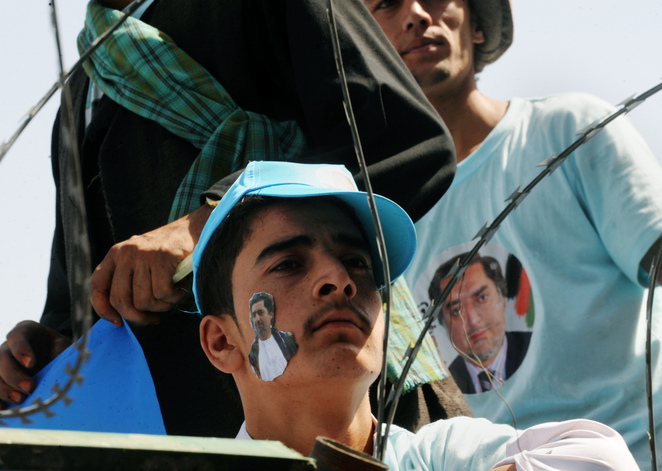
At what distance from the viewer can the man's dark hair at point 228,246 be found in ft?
6.41

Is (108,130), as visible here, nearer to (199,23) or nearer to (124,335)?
(199,23)

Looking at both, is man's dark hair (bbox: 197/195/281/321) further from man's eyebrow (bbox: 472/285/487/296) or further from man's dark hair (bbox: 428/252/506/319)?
man's eyebrow (bbox: 472/285/487/296)

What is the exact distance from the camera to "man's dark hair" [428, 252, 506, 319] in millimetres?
3022

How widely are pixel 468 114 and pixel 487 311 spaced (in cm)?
87

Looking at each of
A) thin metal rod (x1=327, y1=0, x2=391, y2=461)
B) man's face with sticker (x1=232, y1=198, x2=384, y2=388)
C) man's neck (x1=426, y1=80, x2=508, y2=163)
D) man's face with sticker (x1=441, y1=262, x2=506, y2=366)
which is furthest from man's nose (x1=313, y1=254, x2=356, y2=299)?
man's neck (x1=426, y1=80, x2=508, y2=163)

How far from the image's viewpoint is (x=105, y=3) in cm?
239

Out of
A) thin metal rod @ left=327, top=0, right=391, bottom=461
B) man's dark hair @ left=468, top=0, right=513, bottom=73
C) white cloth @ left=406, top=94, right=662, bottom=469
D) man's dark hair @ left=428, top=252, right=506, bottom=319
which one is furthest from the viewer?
man's dark hair @ left=468, top=0, right=513, bottom=73

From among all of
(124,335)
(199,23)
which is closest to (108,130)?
(199,23)

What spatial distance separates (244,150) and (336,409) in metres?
0.70

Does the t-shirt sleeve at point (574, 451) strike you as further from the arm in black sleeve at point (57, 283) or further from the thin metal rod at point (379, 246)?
the arm in black sleeve at point (57, 283)

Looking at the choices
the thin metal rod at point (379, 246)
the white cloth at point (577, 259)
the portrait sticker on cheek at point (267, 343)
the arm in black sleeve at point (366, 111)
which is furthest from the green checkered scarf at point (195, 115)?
the thin metal rod at point (379, 246)

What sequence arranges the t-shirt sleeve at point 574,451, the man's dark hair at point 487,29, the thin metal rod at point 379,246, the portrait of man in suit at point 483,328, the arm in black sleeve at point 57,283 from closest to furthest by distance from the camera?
the thin metal rod at point 379,246 < the t-shirt sleeve at point 574,451 < the arm in black sleeve at point 57,283 < the portrait of man in suit at point 483,328 < the man's dark hair at point 487,29

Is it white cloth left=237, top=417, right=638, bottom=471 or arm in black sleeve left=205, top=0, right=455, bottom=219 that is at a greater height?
arm in black sleeve left=205, top=0, right=455, bottom=219

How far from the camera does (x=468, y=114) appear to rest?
3.54 metres
